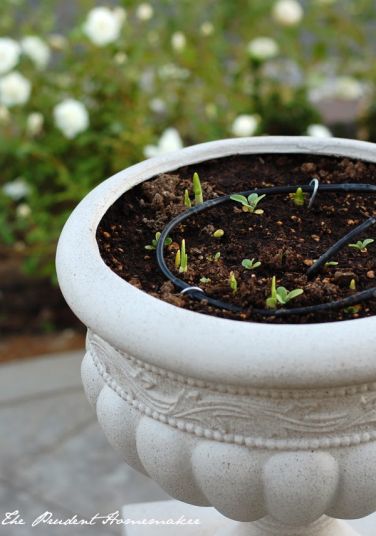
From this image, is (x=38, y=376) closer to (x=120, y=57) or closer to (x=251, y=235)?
(x=120, y=57)

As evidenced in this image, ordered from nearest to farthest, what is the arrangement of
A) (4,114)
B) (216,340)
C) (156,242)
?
1. (216,340)
2. (156,242)
3. (4,114)

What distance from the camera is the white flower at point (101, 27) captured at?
2.84 meters

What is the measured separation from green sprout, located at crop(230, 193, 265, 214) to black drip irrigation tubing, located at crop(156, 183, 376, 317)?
0.03 m

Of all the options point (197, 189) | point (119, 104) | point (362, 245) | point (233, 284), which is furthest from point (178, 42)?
point (233, 284)

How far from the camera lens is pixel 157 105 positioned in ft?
11.4

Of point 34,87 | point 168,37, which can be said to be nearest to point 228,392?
point 34,87

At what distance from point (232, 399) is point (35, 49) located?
2020mm

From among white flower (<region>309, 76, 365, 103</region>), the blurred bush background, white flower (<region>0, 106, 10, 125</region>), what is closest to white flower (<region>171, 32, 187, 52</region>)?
the blurred bush background

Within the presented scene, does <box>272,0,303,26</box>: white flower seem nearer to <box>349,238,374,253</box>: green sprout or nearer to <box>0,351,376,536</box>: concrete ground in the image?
<box>0,351,376,536</box>: concrete ground

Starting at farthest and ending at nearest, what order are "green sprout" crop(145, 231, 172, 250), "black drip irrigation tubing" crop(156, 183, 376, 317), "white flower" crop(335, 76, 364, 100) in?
"white flower" crop(335, 76, 364, 100) < "green sprout" crop(145, 231, 172, 250) < "black drip irrigation tubing" crop(156, 183, 376, 317)

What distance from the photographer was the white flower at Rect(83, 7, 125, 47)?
2840mm

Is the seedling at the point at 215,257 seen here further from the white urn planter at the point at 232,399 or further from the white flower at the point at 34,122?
the white flower at the point at 34,122

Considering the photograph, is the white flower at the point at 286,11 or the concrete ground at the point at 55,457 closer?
the concrete ground at the point at 55,457

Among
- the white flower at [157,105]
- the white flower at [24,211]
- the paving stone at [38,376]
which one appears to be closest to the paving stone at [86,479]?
the paving stone at [38,376]
